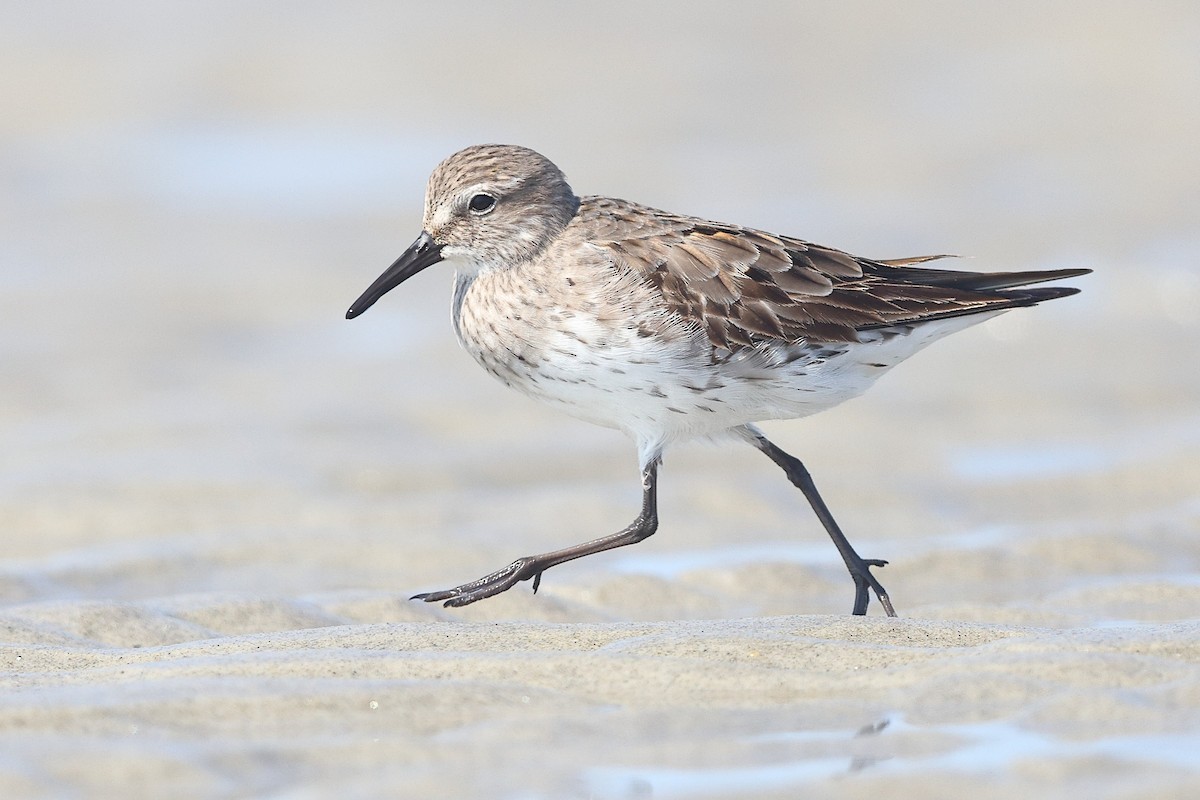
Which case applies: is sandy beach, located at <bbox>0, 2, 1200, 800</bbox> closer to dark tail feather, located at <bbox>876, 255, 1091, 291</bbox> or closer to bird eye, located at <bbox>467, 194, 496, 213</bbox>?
dark tail feather, located at <bbox>876, 255, 1091, 291</bbox>

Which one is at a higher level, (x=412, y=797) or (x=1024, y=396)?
(x=1024, y=396)

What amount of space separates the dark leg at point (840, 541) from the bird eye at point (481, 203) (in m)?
1.45

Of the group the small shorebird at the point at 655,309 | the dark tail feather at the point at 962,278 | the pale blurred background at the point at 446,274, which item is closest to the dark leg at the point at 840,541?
the small shorebird at the point at 655,309

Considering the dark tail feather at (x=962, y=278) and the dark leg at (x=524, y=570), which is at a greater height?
the dark tail feather at (x=962, y=278)

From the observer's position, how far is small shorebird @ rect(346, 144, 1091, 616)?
6.59 m

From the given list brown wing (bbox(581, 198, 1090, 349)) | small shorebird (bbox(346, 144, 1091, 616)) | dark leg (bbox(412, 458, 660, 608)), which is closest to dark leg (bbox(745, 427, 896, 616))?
small shorebird (bbox(346, 144, 1091, 616))

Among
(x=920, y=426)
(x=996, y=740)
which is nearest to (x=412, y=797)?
(x=996, y=740)

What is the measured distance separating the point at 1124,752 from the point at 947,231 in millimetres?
8759

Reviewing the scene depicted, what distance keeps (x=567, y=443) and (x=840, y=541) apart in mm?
2778

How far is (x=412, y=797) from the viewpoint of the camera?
390 cm

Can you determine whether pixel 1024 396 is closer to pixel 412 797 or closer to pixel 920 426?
pixel 920 426

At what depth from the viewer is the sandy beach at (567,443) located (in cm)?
433

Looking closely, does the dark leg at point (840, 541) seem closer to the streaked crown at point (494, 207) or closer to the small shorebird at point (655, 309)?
the small shorebird at point (655, 309)

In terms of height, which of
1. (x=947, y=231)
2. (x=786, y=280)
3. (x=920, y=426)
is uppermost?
(x=947, y=231)
